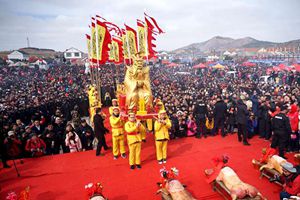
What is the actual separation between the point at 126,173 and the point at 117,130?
4.36ft

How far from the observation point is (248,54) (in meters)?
56.9

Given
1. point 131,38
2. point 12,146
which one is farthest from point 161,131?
point 131,38

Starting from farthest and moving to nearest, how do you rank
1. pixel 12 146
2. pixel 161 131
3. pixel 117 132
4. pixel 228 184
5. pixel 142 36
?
1. pixel 142 36
2. pixel 12 146
3. pixel 117 132
4. pixel 161 131
5. pixel 228 184

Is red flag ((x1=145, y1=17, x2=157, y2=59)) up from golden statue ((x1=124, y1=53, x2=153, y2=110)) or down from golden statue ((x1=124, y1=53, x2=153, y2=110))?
up

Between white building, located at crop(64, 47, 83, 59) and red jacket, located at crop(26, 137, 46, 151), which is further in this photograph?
white building, located at crop(64, 47, 83, 59)

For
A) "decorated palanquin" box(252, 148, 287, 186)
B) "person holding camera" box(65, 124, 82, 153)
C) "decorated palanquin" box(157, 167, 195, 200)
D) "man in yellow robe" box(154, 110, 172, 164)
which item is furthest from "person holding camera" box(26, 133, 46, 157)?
"decorated palanquin" box(252, 148, 287, 186)

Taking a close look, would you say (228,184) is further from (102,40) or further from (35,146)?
(102,40)

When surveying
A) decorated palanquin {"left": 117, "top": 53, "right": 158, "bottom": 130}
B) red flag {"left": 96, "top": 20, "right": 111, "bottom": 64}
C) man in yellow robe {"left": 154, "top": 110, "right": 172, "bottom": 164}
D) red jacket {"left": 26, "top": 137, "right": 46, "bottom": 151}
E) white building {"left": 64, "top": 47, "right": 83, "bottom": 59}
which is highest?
white building {"left": 64, "top": 47, "right": 83, "bottom": 59}

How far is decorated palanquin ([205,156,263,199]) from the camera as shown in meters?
4.11

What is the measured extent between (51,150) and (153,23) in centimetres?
632

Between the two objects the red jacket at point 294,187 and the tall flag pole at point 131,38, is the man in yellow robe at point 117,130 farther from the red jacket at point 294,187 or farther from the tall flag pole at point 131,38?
the tall flag pole at point 131,38

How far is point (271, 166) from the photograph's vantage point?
212 inches

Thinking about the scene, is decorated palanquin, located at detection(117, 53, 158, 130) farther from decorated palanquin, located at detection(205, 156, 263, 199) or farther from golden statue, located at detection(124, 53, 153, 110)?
decorated palanquin, located at detection(205, 156, 263, 199)

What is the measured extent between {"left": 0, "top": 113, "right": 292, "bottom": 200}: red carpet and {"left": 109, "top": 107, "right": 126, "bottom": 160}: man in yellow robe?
31 cm
